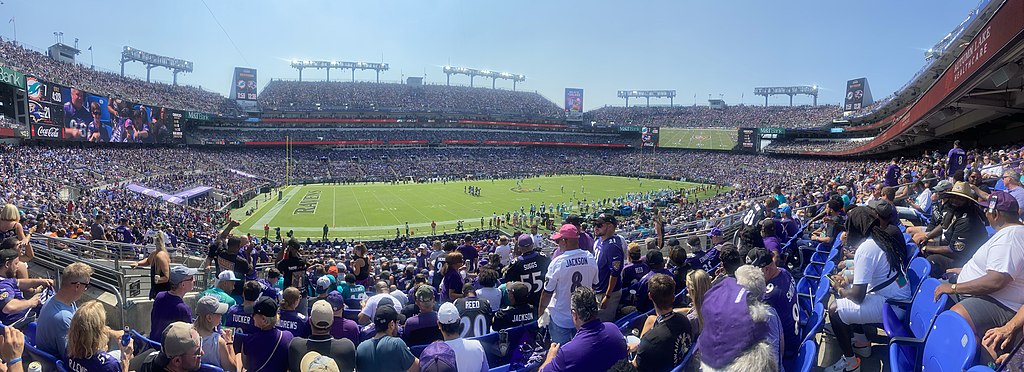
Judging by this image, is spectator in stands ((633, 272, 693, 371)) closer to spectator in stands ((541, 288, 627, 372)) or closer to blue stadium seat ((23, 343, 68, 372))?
spectator in stands ((541, 288, 627, 372))

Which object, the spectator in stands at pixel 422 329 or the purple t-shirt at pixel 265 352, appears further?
the spectator in stands at pixel 422 329

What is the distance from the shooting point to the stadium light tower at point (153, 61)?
91.9 meters

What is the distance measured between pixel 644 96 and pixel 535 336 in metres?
152

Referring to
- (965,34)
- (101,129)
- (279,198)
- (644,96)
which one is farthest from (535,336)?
(644,96)

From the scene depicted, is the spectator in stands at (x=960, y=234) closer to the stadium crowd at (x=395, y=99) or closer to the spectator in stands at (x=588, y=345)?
the spectator in stands at (x=588, y=345)

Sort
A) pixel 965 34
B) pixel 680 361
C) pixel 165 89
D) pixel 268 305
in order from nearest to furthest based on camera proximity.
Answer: pixel 680 361
pixel 268 305
pixel 965 34
pixel 165 89

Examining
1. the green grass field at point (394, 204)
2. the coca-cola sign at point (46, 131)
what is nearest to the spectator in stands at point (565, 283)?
the green grass field at point (394, 204)

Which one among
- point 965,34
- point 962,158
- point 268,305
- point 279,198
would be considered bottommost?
point 279,198

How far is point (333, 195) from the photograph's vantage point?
5031 centimetres

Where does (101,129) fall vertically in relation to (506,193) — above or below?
above

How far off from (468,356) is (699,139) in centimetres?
10485

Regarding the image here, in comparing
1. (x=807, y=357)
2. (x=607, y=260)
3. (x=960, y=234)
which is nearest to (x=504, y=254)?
(x=607, y=260)

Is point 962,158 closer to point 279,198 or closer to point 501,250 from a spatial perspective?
point 501,250

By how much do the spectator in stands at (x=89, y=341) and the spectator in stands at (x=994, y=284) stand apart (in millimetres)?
5876
